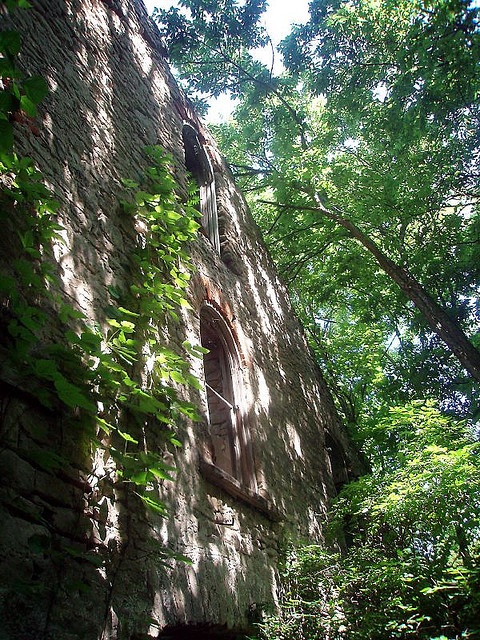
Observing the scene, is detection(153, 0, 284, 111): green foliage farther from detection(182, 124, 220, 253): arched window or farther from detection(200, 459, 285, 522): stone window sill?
detection(200, 459, 285, 522): stone window sill

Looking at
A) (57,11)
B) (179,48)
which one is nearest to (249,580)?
(57,11)

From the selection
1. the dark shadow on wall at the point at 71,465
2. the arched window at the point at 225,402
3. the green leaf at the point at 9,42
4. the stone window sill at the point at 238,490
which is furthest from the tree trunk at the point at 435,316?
the green leaf at the point at 9,42

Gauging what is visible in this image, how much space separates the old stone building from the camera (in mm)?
2322

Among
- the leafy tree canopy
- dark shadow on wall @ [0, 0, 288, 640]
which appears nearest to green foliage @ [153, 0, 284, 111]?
the leafy tree canopy

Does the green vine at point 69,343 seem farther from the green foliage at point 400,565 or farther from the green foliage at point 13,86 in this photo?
the green foliage at point 400,565

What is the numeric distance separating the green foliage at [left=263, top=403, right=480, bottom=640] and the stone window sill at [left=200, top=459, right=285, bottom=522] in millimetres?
412

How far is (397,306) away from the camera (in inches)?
504

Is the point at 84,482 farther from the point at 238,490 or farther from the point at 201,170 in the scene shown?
the point at 201,170

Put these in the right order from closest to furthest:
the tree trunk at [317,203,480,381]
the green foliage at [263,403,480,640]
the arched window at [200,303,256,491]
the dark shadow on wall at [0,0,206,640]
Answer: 1. the dark shadow on wall at [0,0,206,640]
2. the green foliage at [263,403,480,640]
3. the arched window at [200,303,256,491]
4. the tree trunk at [317,203,480,381]

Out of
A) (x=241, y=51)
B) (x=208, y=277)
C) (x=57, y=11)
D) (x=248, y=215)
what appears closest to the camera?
(x=57, y=11)

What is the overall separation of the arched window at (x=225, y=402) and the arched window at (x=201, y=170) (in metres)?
1.90

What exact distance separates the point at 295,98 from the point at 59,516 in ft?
51.1

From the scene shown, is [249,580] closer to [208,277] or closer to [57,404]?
[57,404]

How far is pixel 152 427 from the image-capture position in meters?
3.38
